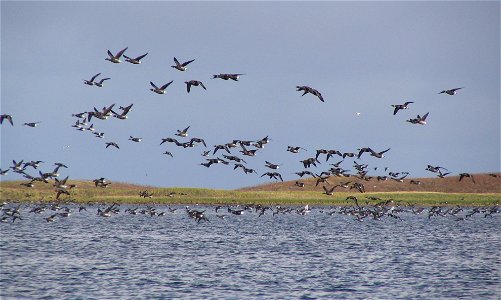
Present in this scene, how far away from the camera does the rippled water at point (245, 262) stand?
3039 centimetres

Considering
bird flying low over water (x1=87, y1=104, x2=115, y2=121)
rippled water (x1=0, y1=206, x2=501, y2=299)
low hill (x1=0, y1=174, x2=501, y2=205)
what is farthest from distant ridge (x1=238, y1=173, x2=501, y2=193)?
bird flying low over water (x1=87, y1=104, x2=115, y2=121)

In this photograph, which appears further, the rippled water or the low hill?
the low hill

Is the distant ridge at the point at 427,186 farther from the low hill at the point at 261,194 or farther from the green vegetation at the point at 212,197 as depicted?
the green vegetation at the point at 212,197

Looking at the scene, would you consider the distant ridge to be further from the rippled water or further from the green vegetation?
the rippled water

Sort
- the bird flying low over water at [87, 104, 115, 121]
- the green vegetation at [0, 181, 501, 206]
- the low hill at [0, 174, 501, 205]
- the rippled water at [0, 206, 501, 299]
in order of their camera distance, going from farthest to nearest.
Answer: the low hill at [0, 174, 501, 205] → the green vegetation at [0, 181, 501, 206] → the bird flying low over water at [87, 104, 115, 121] → the rippled water at [0, 206, 501, 299]

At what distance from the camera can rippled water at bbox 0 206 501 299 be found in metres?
30.4

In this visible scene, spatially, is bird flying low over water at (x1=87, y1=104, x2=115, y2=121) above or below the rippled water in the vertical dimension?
above

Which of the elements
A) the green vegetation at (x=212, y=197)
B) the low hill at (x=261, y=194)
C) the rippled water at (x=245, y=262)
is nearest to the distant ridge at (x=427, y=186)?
the low hill at (x=261, y=194)

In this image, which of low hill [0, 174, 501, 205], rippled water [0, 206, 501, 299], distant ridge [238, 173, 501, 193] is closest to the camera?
rippled water [0, 206, 501, 299]

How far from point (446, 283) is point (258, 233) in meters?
26.9

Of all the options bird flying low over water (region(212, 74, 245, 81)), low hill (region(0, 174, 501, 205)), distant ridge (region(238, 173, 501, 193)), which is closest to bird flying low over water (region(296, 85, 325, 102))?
bird flying low over water (region(212, 74, 245, 81))

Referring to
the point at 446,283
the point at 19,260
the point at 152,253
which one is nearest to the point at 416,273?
the point at 446,283

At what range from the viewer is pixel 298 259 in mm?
40812

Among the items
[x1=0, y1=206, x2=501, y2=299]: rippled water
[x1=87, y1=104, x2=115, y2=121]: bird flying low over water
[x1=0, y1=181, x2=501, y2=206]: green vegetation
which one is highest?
[x1=87, y1=104, x2=115, y2=121]: bird flying low over water
